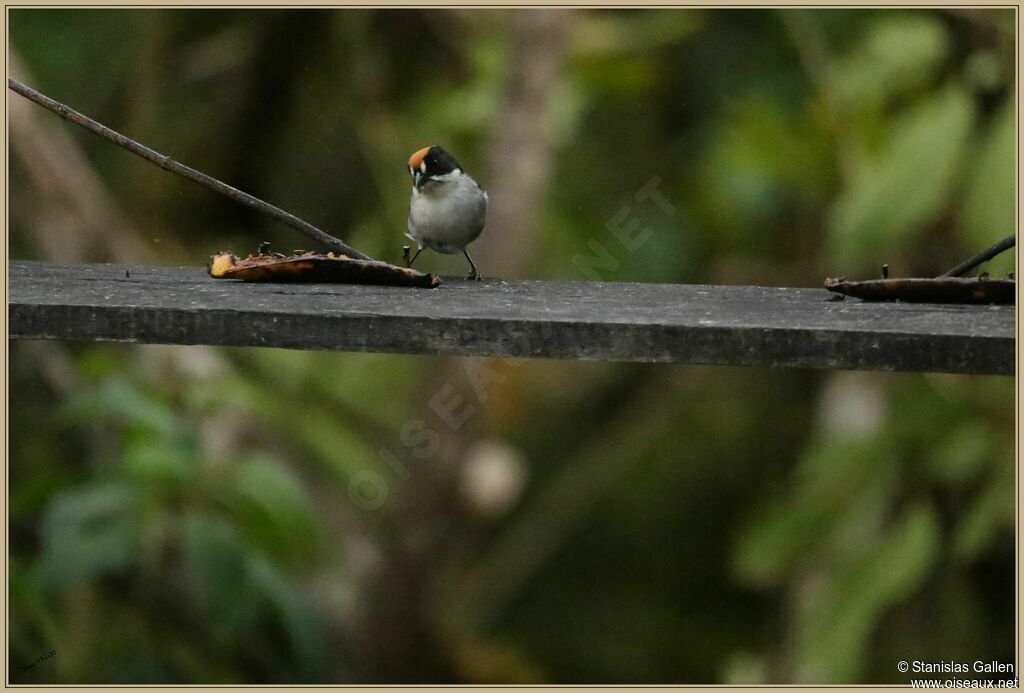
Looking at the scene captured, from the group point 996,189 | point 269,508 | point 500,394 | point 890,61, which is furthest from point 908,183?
point 269,508

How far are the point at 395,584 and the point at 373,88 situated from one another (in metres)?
1.96

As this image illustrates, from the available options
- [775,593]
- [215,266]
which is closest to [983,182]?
[215,266]

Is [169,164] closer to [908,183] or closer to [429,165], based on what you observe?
[429,165]

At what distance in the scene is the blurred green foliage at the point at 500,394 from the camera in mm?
3975

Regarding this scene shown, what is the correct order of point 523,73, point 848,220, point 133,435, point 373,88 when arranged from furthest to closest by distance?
point 373,88 < point 523,73 < point 848,220 < point 133,435

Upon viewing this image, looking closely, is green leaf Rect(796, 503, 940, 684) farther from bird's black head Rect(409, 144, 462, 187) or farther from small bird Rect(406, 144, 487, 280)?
bird's black head Rect(409, 144, 462, 187)

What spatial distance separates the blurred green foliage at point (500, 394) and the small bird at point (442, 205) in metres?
0.92

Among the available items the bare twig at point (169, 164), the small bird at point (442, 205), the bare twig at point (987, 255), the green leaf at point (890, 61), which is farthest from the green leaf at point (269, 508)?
the green leaf at point (890, 61)

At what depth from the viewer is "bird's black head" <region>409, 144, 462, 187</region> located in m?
3.32

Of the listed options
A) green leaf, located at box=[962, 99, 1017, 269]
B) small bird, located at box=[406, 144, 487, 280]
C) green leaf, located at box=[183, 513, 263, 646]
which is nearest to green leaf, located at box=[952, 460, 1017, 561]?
green leaf, located at box=[962, 99, 1017, 269]

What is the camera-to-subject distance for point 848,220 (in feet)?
13.6

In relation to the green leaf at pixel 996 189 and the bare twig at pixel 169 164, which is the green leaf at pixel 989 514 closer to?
the green leaf at pixel 996 189

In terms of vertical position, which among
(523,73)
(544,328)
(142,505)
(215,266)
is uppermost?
(523,73)

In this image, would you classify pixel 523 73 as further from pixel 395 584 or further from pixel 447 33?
pixel 395 584
